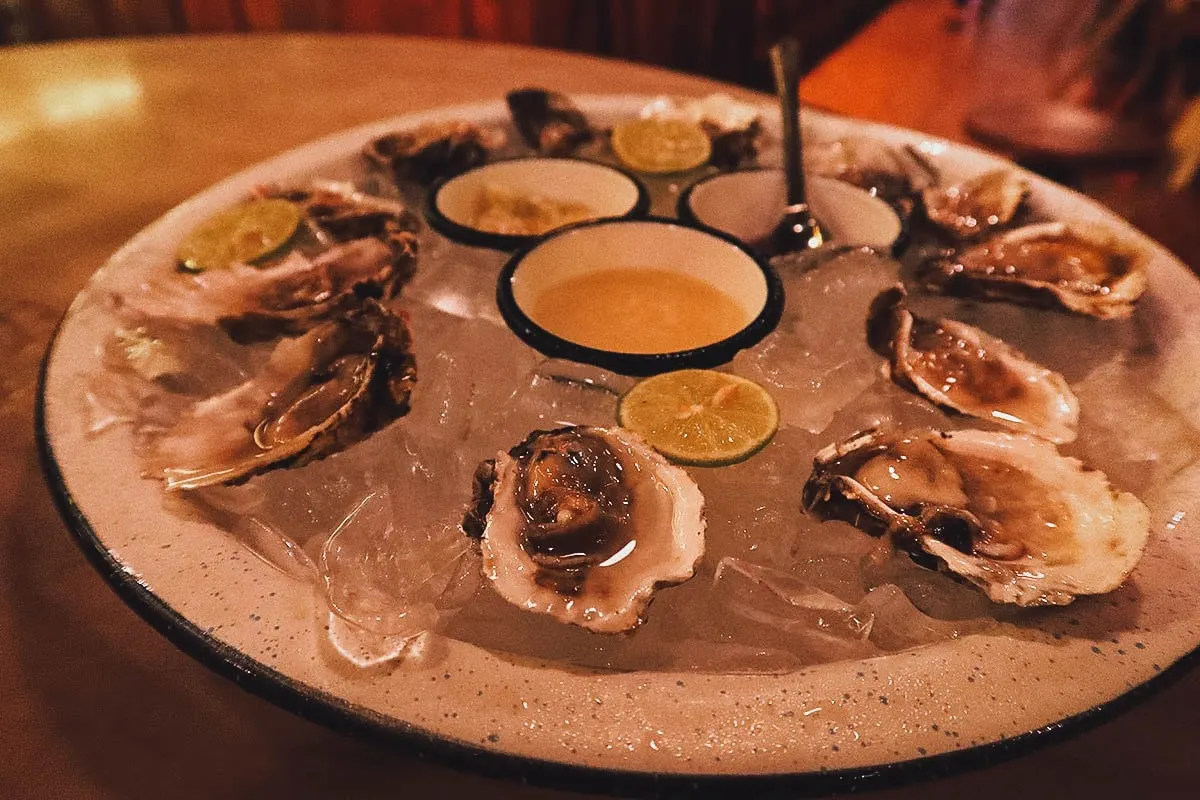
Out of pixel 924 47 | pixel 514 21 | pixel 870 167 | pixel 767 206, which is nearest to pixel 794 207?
pixel 767 206

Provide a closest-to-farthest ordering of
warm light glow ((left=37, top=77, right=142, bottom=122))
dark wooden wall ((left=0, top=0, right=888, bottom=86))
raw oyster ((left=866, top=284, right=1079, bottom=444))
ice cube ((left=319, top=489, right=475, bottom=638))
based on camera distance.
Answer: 1. ice cube ((left=319, top=489, right=475, bottom=638))
2. raw oyster ((left=866, top=284, right=1079, bottom=444))
3. warm light glow ((left=37, top=77, right=142, bottom=122))
4. dark wooden wall ((left=0, top=0, right=888, bottom=86))

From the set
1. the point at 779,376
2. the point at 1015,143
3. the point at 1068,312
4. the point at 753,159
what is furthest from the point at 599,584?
the point at 1015,143

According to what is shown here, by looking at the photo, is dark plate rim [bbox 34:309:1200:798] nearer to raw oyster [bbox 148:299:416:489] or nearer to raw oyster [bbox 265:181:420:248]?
raw oyster [bbox 148:299:416:489]

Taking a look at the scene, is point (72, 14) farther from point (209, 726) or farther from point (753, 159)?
point (209, 726)

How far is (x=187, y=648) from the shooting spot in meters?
0.82

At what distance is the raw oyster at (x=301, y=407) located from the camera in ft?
3.49

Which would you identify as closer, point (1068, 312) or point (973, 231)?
point (1068, 312)

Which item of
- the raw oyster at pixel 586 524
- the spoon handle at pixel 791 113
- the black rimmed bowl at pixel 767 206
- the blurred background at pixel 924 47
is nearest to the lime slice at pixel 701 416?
the raw oyster at pixel 586 524

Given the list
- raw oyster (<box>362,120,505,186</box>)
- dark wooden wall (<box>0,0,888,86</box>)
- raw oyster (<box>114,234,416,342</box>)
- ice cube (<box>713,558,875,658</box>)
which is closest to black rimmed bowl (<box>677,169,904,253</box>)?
raw oyster (<box>362,120,505,186</box>)

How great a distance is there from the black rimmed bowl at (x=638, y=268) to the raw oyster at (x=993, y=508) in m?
0.34

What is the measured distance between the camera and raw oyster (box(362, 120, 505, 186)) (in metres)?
1.85

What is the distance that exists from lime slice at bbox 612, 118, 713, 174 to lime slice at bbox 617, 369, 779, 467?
34.3 inches

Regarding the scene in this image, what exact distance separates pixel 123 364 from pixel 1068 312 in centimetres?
154

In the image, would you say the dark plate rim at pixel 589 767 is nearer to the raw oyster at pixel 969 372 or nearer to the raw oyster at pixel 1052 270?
the raw oyster at pixel 969 372
